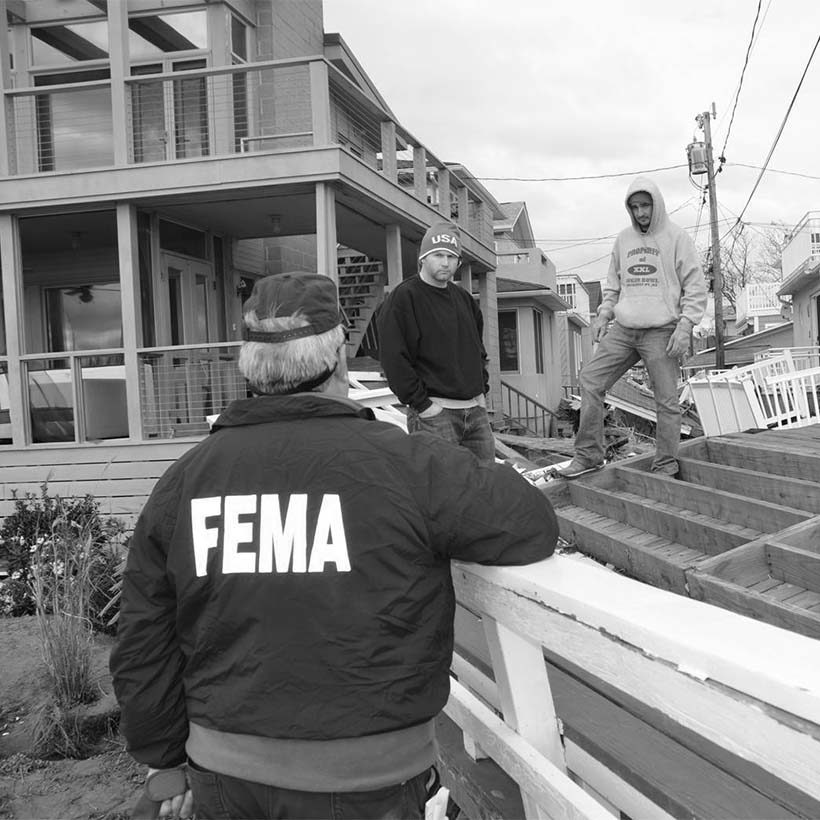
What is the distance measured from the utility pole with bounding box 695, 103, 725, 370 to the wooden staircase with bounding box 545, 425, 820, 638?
906 inches

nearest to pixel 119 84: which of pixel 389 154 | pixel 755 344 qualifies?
pixel 389 154

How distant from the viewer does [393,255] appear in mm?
11141

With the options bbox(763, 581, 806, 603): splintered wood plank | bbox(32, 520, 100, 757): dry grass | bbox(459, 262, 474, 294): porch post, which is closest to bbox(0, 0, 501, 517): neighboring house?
bbox(459, 262, 474, 294): porch post

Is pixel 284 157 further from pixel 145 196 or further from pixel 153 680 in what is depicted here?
pixel 153 680

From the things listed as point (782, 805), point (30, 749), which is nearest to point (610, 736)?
point (782, 805)

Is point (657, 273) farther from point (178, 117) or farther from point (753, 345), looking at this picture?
point (753, 345)

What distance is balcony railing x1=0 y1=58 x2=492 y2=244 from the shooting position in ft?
30.8

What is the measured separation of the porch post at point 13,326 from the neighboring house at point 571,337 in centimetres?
1605

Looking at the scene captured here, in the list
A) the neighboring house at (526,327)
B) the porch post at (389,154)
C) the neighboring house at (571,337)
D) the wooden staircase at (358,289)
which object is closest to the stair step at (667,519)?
the porch post at (389,154)

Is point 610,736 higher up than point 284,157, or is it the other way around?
point 284,157

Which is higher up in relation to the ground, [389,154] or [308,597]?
[389,154]

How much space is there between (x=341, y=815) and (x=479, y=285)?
15824mm

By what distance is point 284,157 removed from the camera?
361 inches

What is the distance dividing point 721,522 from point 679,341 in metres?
1.06
